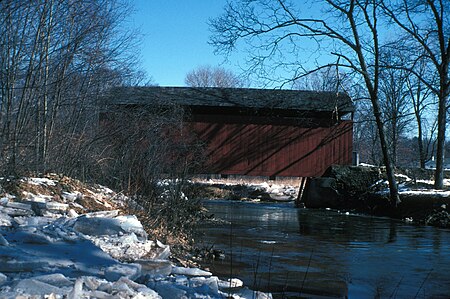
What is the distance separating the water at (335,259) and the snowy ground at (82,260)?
1.61 feet

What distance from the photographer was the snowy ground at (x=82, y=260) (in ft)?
9.39

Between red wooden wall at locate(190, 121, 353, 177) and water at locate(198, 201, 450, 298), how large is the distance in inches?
414

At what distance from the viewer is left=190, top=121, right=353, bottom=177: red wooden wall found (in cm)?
2130

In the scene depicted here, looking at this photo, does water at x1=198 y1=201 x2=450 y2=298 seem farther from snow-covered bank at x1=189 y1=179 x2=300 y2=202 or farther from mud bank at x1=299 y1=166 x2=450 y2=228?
snow-covered bank at x1=189 y1=179 x2=300 y2=202

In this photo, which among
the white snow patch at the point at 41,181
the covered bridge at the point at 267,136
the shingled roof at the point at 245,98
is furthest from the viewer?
the covered bridge at the point at 267,136

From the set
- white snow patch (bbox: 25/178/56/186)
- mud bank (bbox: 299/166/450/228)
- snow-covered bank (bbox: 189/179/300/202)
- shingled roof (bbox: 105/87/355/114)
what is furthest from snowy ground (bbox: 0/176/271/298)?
shingled roof (bbox: 105/87/355/114)

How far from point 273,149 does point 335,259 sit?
1515 centimetres

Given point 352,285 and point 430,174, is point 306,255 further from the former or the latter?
point 430,174

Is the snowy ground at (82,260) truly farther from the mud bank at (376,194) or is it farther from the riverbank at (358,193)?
the mud bank at (376,194)

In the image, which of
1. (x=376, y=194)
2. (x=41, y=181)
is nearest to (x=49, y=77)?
(x=41, y=181)

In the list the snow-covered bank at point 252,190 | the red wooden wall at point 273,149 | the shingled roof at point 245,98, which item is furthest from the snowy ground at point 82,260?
the red wooden wall at point 273,149

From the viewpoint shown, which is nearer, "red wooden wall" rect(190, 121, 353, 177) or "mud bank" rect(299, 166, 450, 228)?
"mud bank" rect(299, 166, 450, 228)

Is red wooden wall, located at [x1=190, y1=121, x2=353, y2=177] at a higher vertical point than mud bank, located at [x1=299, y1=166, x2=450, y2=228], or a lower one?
higher

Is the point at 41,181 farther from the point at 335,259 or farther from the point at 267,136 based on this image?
the point at 267,136
